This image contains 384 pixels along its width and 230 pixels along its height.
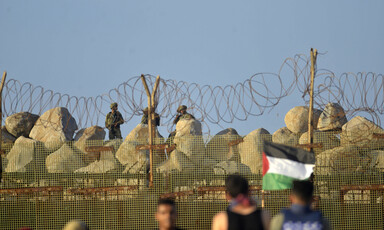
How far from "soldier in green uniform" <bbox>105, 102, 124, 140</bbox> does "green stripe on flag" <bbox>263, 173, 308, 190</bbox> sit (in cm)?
1257

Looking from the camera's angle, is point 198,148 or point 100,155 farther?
point 100,155

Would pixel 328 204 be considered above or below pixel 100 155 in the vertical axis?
below

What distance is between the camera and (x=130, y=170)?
14.1 meters

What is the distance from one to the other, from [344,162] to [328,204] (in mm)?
868

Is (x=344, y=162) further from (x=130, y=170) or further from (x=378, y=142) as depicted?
(x=130, y=170)

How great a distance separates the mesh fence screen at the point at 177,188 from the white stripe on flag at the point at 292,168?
4.62 m

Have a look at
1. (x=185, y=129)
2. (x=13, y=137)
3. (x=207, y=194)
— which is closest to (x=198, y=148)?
(x=207, y=194)

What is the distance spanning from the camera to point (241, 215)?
5.54 meters

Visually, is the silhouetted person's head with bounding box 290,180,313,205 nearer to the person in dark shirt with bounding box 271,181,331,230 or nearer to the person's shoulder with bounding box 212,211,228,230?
the person in dark shirt with bounding box 271,181,331,230

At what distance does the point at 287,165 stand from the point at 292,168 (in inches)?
2.7

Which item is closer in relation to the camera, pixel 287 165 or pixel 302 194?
pixel 302 194

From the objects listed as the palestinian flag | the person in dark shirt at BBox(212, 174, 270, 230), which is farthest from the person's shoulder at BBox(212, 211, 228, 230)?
the palestinian flag

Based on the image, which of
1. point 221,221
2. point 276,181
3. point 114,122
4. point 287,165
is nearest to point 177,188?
point 276,181

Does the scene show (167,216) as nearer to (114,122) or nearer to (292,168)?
(292,168)
